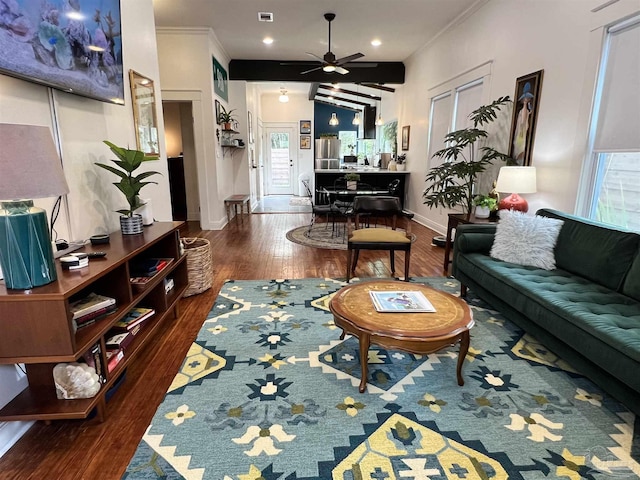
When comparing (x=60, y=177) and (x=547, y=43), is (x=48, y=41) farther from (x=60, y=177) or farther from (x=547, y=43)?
(x=547, y=43)

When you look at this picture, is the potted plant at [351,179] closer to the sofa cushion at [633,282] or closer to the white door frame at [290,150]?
the sofa cushion at [633,282]

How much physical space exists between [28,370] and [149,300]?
35.0 inches

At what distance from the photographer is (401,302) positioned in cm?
199

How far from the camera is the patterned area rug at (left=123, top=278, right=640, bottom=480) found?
1.41m

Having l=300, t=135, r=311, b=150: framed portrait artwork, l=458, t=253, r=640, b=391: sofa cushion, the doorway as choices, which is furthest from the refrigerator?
l=458, t=253, r=640, b=391: sofa cushion

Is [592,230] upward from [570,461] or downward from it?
upward

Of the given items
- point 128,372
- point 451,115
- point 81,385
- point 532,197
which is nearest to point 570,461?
point 81,385

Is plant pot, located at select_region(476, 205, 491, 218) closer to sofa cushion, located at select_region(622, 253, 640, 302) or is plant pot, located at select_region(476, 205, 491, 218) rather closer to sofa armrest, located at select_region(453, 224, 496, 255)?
sofa armrest, located at select_region(453, 224, 496, 255)

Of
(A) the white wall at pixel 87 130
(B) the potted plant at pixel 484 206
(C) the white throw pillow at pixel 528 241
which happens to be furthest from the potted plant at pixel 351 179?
(C) the white throw pillow at pixel 528 241

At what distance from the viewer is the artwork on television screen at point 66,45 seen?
1504mm

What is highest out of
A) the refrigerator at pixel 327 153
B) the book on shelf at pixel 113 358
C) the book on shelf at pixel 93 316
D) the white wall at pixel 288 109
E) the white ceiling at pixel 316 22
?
the white ceiling at pixel 316 22

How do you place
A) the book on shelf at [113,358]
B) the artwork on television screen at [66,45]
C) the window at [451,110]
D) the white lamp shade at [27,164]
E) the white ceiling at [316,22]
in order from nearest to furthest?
1. the white lamp shade at [27,164]
2. the artwork on television screen at [66,45]
3. the book on shelf at [113,358]
4. the white ceiling at [316,22]
5. the window at [451,110]

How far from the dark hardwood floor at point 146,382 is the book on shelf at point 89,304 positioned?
495 mm

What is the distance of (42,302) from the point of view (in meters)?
1.36
